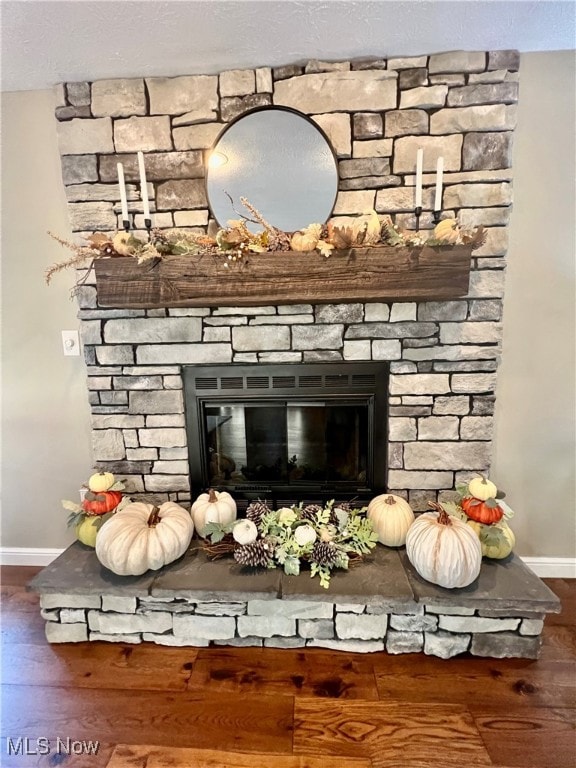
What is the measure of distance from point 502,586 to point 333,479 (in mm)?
772

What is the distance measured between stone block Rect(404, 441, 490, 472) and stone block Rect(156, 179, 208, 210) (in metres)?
1.38

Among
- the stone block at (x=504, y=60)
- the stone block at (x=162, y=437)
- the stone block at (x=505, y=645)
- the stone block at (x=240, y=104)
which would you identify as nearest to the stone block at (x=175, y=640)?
the stone block at (x=162, y=437)

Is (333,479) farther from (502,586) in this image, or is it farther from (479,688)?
(479,688)

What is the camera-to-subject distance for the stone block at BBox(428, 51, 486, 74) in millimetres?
1483

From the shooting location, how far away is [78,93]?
1.60 meters

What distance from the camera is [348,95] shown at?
5.01 ft

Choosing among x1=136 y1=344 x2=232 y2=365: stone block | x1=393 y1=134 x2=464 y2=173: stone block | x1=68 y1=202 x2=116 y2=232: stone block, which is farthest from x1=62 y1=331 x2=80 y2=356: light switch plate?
x1=393 y1=134 x2=464 y2=173: stone block

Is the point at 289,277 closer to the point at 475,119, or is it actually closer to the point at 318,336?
the point at 318,336

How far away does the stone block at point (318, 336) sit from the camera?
65.6 inches

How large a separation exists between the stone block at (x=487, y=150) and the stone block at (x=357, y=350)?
2.62 feet

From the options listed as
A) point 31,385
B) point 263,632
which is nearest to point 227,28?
point 31,385

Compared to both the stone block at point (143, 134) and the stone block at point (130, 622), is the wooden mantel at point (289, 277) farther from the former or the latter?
the stone block at point (130, 622)

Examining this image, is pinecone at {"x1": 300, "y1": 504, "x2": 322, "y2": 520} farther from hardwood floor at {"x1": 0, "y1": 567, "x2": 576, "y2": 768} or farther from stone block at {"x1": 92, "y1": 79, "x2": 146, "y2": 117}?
stone block at {"x1": 92, "y1": 79, "x2": 146, "y2": 117}

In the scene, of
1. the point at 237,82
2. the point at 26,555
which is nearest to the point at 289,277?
the point at 237,82
